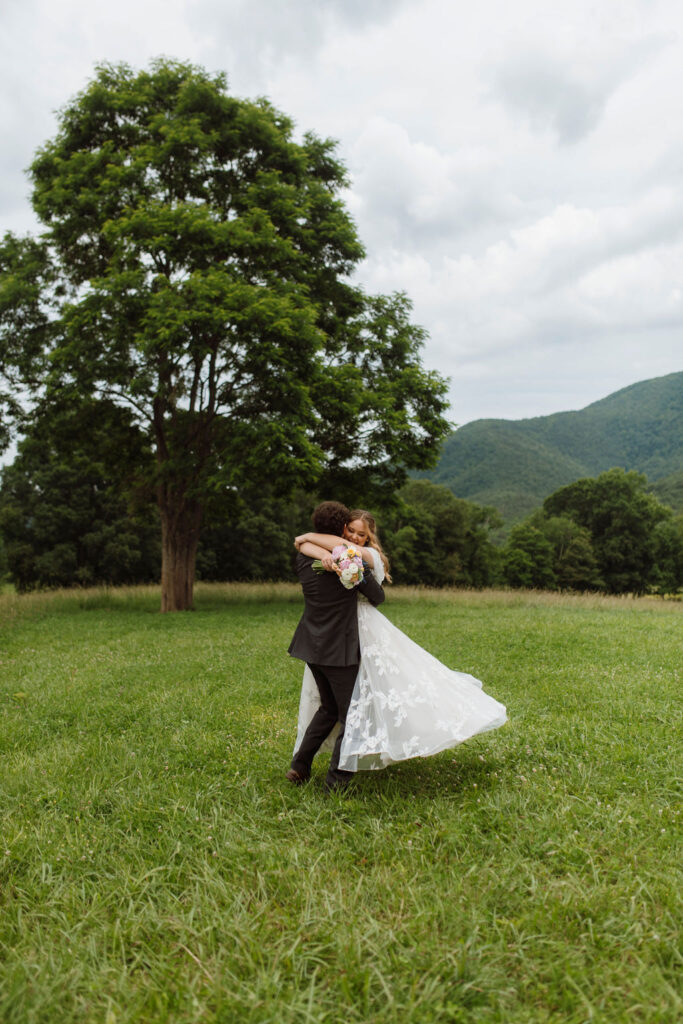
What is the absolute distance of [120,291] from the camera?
16469 millimetres

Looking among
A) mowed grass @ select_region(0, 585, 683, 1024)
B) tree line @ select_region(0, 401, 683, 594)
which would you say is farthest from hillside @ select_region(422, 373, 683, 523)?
mowed grass @ select_region(0, 585, 683, 1024)

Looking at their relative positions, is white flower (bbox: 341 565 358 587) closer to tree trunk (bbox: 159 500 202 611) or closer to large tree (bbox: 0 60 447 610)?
large tree (bbox: 0 60 447 610)

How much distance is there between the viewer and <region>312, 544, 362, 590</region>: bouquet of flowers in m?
4.59

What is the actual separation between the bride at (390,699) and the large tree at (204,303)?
10.9m

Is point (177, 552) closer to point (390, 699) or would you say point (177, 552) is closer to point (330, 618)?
point (330, 618)

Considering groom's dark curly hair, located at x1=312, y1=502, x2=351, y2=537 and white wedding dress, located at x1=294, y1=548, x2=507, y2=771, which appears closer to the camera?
white wedding dress, located at x1=294, y1=548, x2=507, y2=771

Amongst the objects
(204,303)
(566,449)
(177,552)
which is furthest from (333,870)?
(566,449)

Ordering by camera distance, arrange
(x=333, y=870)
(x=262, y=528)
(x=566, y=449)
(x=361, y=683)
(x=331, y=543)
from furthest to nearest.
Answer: (x=566, y=449) < (x=262, y=528) < (x=331, y=543) < (x=361, y=683) < (x=333, y=870)

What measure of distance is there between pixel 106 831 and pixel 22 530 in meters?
41.9

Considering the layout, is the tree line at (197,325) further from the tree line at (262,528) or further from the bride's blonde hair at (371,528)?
the bride's blonde hair at (371,528)

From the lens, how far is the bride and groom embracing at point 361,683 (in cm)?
459

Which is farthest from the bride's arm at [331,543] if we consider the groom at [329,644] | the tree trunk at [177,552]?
the tree trunk at [177,552]

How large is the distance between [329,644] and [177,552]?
631 inches

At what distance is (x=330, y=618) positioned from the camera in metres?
4.82
